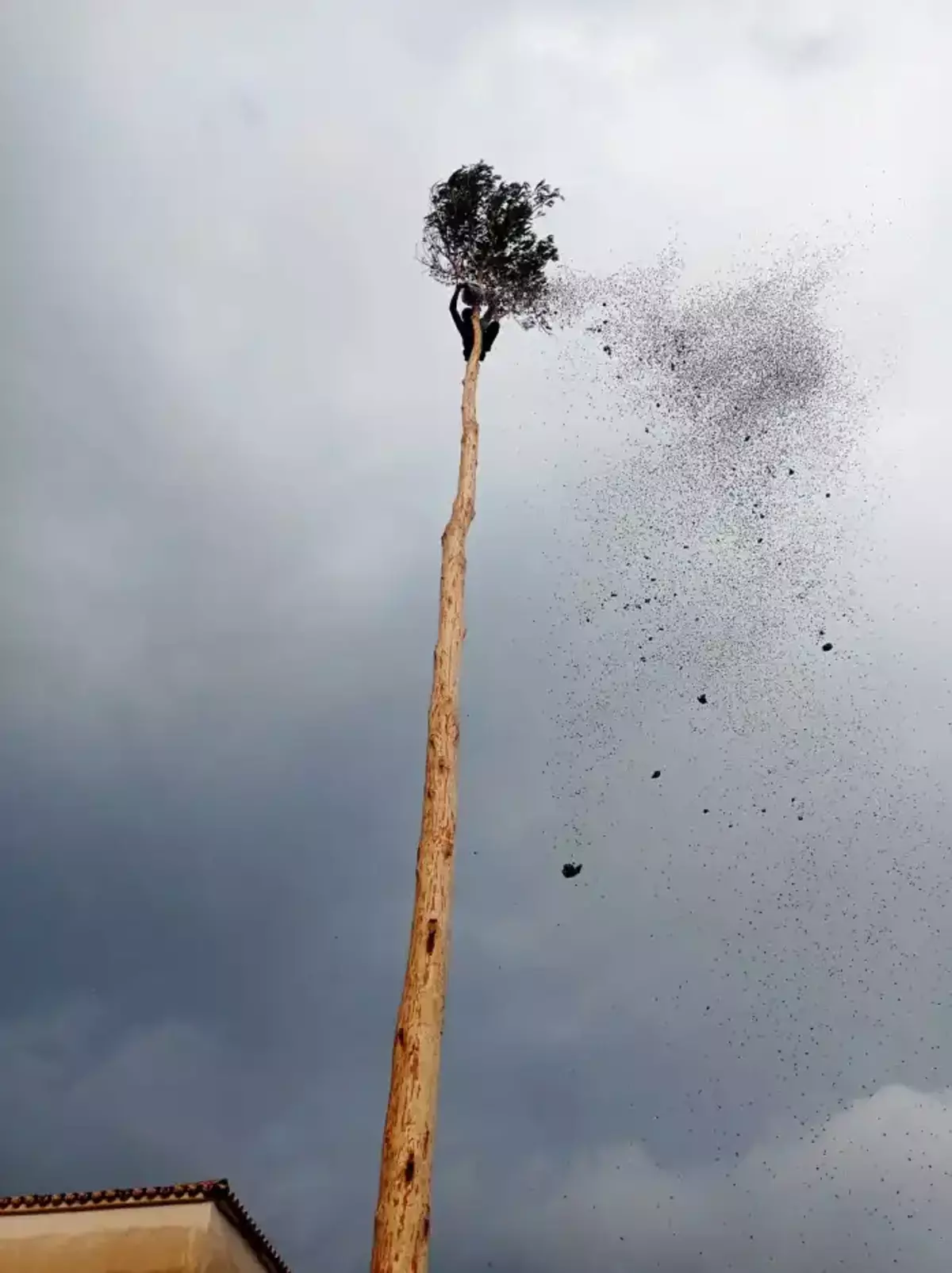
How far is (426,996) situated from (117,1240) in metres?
9.59

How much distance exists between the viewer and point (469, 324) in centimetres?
1611

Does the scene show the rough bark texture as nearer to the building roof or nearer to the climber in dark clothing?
the climber in dark clothing

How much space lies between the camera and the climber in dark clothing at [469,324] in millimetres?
15992

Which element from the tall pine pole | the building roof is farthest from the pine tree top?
the building roof

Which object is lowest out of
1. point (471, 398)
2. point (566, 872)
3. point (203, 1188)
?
point (203, 1188)

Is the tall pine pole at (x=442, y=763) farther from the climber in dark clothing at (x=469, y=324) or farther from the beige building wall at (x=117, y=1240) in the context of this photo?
the beige building wall at (x=117, y=1240)

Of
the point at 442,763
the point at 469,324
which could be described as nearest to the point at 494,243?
the point at 469,324

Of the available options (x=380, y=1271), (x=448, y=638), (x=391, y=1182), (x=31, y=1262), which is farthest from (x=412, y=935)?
(x=31, y=1262)

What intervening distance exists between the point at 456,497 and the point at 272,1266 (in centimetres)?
1329

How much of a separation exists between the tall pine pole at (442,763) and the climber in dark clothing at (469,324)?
0.08 meters

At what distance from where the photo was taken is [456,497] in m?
12.7

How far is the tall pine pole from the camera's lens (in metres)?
6.68

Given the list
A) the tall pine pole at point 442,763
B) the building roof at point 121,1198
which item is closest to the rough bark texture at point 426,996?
the tall pine pole at point 442,763

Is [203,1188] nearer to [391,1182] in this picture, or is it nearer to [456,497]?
[391,1182]
